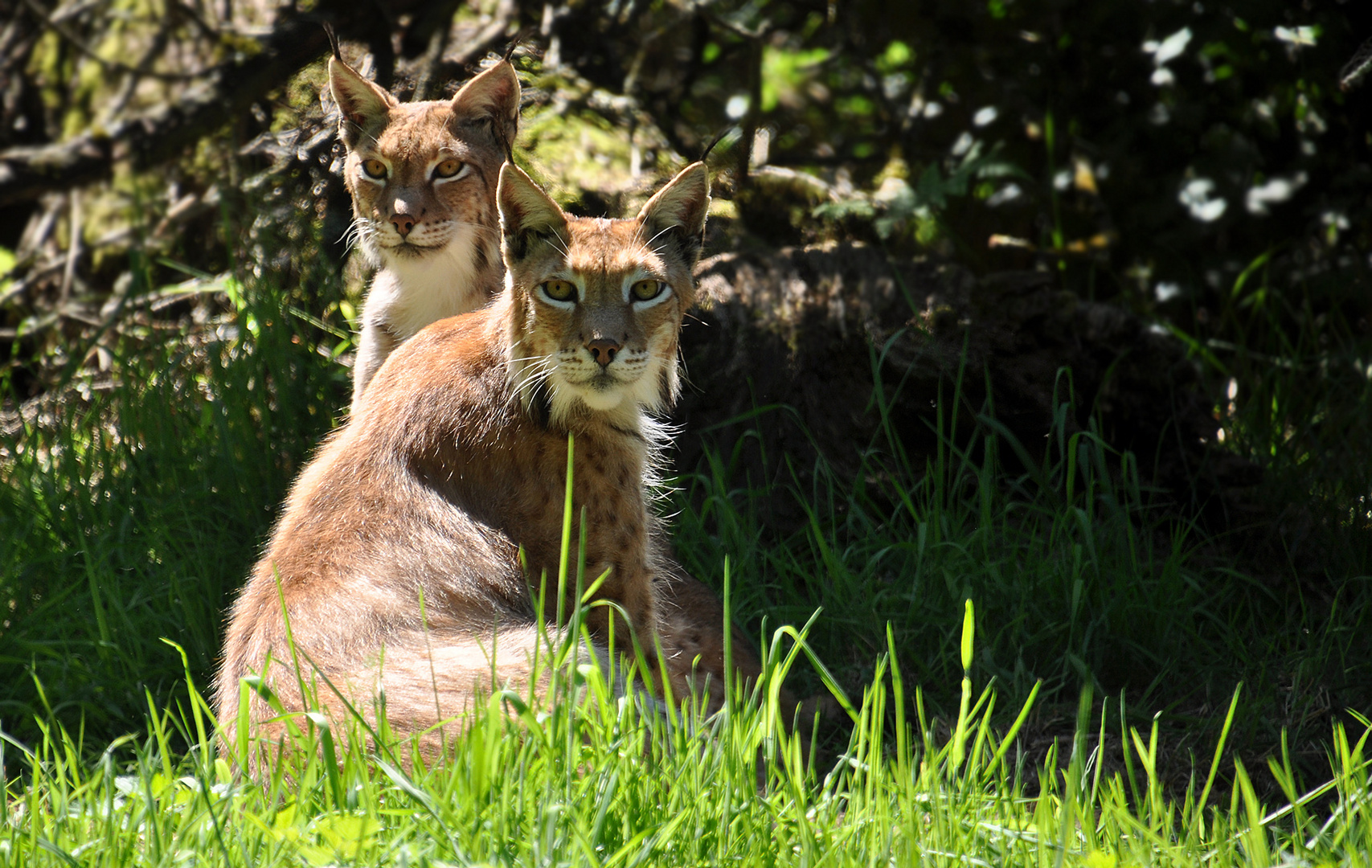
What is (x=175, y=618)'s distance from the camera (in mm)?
3932

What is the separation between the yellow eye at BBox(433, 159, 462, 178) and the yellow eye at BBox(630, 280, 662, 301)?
4.02 feet

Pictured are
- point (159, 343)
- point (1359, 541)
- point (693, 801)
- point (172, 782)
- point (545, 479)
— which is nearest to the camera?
point (693, 801)

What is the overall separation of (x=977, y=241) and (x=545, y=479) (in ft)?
12.5

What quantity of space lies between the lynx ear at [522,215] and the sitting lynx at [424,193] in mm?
835

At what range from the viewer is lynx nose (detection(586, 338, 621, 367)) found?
10.8ft

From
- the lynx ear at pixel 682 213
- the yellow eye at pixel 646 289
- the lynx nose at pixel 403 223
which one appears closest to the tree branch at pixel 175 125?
the lynx nose at pixel 403 223

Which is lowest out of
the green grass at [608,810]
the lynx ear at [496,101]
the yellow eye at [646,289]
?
the green grass at [608,810]

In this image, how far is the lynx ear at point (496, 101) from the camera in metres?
4.29

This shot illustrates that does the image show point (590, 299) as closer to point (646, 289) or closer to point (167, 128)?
point (646, 289)

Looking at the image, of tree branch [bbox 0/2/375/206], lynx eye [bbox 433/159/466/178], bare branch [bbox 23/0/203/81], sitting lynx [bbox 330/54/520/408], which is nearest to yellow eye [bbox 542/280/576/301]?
sitting lynx [bbox 330/54/520/408]

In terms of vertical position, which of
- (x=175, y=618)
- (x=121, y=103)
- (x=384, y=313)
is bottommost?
(x=175, y=618)

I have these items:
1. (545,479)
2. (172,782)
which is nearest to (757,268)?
(545,479)

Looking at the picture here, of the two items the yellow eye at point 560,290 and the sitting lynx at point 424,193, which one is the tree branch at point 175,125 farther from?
the yellow eye at point 560,290

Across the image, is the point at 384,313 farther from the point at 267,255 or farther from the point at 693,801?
the point at 693,801
